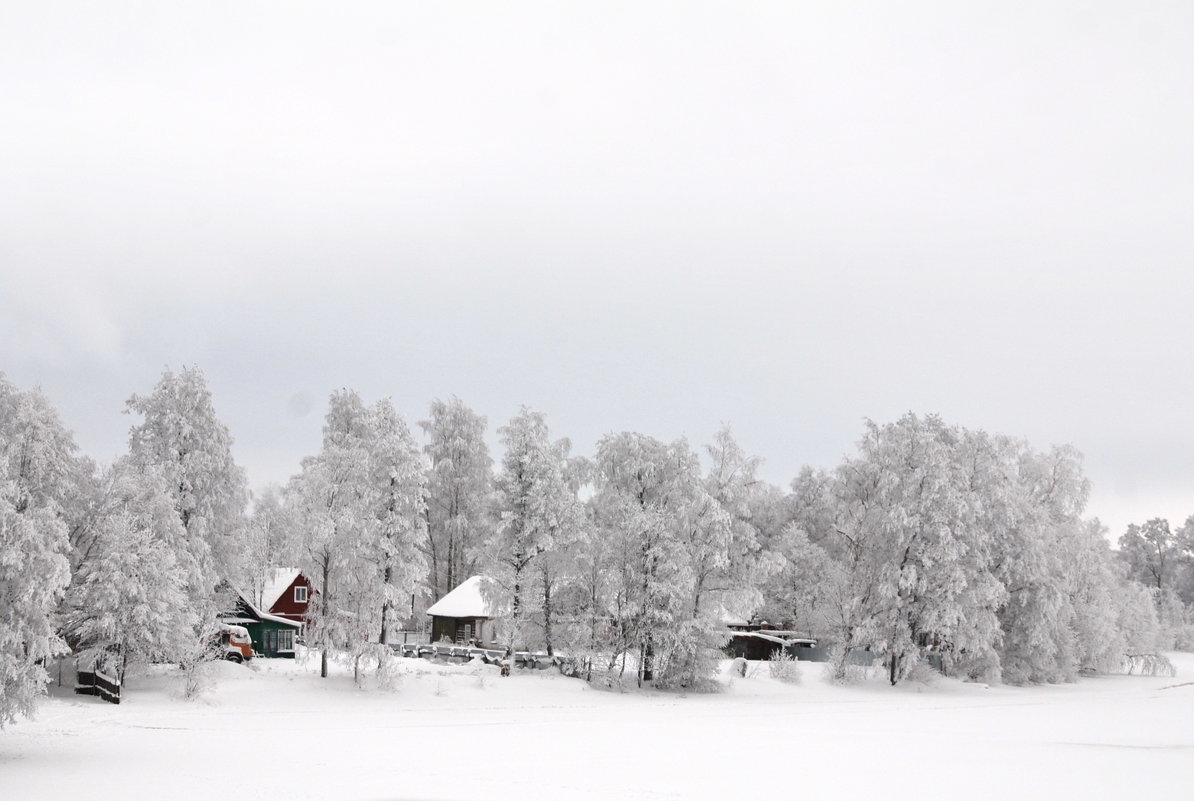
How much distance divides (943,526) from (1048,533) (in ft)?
36.3

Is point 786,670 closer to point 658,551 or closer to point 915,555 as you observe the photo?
point 915,555

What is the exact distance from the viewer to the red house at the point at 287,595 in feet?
213

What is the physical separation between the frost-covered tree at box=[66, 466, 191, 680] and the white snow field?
2149mm

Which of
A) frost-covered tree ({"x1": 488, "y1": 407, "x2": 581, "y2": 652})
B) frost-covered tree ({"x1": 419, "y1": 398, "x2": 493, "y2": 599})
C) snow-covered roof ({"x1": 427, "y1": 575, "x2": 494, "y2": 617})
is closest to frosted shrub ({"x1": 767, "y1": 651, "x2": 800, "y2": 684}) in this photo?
frost-covered tree ({"x1": 488, "y1": 407, "x2": 581, "y2": 652})

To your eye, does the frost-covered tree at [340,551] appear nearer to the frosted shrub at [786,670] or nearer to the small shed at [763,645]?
the frosted shrub at [786,670]

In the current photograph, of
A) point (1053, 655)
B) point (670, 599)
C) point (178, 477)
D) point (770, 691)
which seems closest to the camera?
point (178, 477)

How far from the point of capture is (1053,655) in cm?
5941

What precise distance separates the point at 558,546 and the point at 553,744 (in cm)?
1942

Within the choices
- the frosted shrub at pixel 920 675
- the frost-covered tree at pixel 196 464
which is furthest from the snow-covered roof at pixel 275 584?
the frosted shrub at pixel 920 675

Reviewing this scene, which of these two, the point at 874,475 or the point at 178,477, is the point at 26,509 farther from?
the point at 874,475

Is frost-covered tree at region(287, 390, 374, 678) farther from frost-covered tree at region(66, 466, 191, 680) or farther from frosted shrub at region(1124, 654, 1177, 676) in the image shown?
frosted shrub at region(1124, 654, 1177, 676)

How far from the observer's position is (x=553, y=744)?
100ft

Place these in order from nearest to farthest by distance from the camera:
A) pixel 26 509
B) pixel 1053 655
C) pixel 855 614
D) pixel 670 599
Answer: pixel 26 509
pixel 670 599
pixel 855 614
pixel 1053 655

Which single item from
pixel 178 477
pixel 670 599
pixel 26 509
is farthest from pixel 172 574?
pixel 670 599
